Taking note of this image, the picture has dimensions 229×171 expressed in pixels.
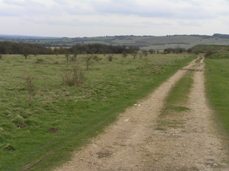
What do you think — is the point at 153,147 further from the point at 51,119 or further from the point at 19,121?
the point at 51,119

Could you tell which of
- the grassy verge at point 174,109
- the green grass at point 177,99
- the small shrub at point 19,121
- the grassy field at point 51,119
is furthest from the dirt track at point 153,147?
the small shrub at point 19,121

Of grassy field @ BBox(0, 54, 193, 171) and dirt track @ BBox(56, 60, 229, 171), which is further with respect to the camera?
grassy field @ BBox(0, 54, 193, 171)

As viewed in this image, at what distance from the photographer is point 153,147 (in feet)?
35.1

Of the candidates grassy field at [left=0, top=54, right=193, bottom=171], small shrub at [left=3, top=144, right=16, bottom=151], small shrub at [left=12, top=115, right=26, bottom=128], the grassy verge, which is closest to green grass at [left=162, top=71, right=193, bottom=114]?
the grassy verge

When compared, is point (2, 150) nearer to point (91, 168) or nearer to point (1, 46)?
point (91, 168)

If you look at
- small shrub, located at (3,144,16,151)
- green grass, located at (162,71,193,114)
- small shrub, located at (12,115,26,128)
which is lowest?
green grass, located at (162,71,193,114)

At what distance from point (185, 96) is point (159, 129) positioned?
9.06 meters

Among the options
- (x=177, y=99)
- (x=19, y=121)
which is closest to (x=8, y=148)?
(x=19, y=121)

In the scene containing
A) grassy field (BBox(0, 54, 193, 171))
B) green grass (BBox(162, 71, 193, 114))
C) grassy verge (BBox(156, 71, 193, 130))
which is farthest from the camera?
green grass (BBox(162, 71, 193, 114))

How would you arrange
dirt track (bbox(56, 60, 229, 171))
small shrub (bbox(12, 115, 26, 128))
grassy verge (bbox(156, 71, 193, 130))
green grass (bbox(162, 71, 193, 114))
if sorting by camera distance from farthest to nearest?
green grass (bbox(162, 71, 193, 114)), grassy verge (bbox(156, 71, 193, 130)), small shrub (bbox(12, 115, 26, 128)), dirt track (bbox(56, 60, 229, 171))

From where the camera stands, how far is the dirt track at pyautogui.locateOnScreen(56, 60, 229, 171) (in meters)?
9.09

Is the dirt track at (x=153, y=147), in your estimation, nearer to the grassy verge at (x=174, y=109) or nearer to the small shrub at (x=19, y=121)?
the grassy verge at (x=174, y=109)

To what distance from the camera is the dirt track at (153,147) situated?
909 centimetres

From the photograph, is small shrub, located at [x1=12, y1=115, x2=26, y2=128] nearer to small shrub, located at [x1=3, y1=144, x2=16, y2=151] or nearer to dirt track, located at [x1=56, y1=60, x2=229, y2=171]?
dirt track, located at [x1=56, y1=60, x2=229, y2=171]
